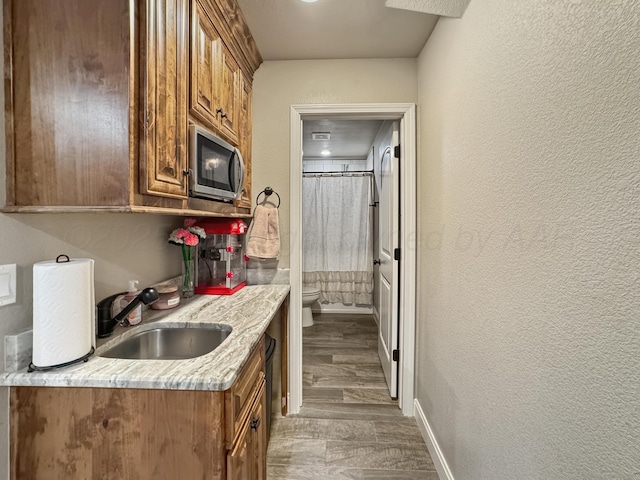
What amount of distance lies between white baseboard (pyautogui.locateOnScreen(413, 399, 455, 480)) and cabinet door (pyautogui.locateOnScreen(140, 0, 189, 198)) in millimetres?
1780

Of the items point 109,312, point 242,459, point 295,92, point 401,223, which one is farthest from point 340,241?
point 242,459

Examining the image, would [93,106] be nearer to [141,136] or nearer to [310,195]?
[141,136]

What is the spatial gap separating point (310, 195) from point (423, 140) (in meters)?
2.36

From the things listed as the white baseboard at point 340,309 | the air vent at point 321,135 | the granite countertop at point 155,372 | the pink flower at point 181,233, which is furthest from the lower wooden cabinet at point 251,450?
the white baseboard at point 340,309

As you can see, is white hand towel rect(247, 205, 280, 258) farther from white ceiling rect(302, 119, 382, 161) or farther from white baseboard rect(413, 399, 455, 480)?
white baseboard rect(413, 399, 455, 480)

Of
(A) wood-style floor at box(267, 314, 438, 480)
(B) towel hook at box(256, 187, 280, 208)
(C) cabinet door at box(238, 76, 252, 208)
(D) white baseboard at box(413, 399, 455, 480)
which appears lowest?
(A) wood-style floor at box(267, 314, 438, 480)

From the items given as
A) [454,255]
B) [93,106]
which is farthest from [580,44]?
[93,106]

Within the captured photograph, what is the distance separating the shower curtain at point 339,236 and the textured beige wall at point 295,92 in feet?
6.74

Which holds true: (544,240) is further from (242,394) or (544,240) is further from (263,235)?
(263,235)

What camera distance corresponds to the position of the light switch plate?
88 cm

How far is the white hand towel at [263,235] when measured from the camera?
207cm

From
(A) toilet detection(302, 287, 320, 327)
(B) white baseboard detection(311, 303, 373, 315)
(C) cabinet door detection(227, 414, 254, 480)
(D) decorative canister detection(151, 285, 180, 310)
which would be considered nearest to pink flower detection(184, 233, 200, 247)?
(D) decorative canister detection(151, 285, 180, 310)

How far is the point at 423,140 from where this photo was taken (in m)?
2.00

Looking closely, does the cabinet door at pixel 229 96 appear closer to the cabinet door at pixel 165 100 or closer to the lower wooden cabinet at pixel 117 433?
the cabinet door at pixel 165 100
